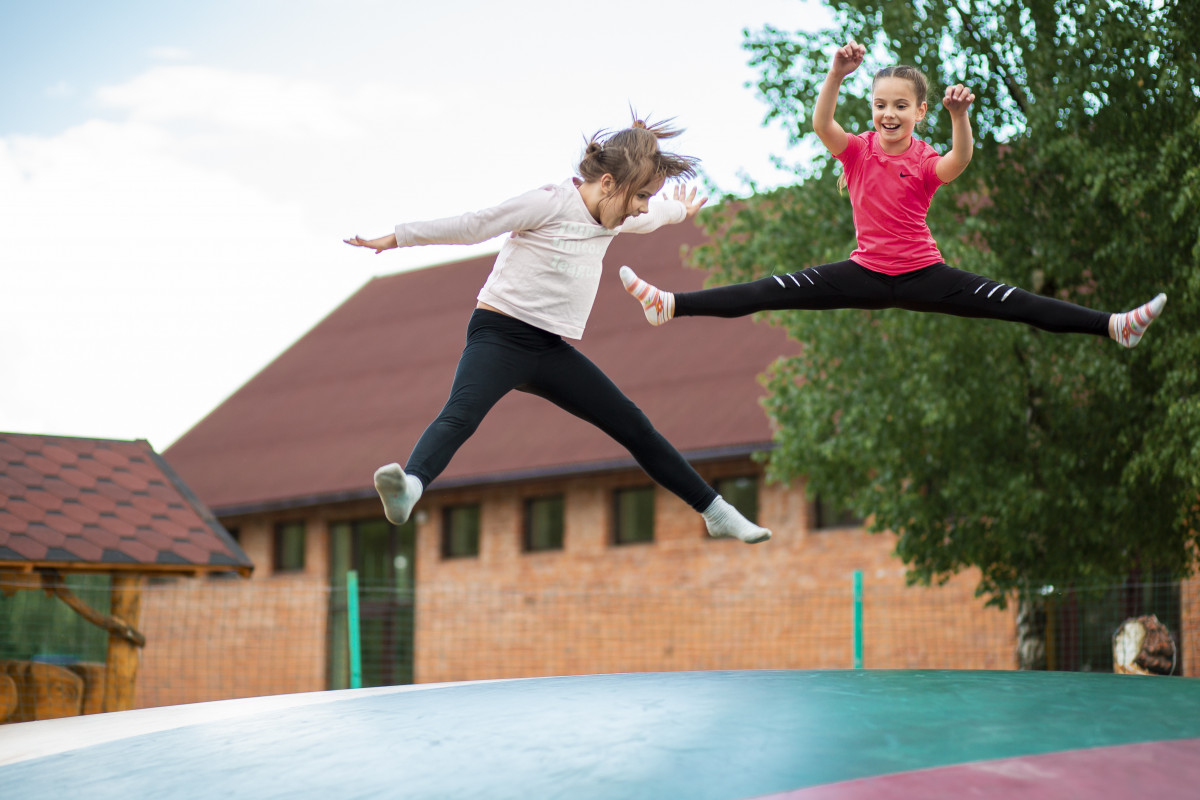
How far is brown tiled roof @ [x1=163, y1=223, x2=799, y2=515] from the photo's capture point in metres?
19.0

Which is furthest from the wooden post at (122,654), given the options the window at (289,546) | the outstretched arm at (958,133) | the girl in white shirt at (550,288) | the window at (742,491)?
the window at (289,546)

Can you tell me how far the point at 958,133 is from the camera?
4.56 metres

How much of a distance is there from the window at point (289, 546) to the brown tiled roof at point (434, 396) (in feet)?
2.74

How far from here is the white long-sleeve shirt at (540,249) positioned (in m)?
4.50

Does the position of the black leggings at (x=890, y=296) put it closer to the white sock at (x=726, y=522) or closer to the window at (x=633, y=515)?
the white sock at (x=726, y=522)

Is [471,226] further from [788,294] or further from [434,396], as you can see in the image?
A: [434,396]

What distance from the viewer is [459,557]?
20.9 meters

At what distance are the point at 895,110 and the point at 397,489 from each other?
220cm

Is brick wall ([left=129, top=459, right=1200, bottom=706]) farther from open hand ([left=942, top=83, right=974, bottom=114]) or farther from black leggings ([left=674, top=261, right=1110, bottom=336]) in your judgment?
open hand ([left=942, top=83, right=974, bottom=114])

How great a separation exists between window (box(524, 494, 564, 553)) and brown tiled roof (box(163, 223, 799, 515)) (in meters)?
0.85

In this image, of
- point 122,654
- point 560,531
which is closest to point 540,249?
point 122,654

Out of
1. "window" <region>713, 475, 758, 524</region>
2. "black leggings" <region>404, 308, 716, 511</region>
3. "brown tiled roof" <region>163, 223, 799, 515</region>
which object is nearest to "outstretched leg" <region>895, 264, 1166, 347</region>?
"black leggings" <region>404, 308, 716, 511</region>

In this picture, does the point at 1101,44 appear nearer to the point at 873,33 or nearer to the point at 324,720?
the point at 873,33

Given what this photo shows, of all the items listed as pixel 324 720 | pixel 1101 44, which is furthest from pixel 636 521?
pixel 324 720
